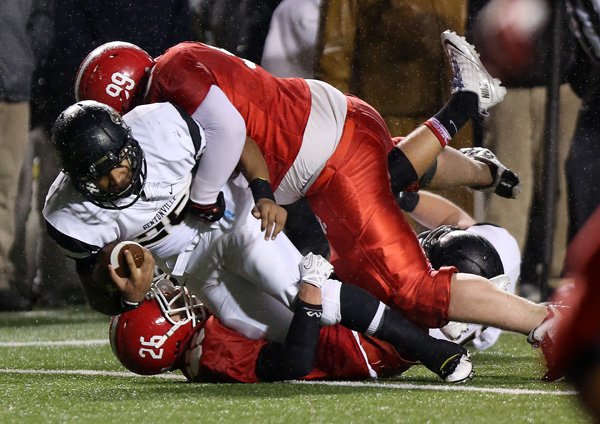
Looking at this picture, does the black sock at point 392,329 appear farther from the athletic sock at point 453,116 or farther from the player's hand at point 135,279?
the athletic sock at point 453,116

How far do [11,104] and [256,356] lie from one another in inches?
103

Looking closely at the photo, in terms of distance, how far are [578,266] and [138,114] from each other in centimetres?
188

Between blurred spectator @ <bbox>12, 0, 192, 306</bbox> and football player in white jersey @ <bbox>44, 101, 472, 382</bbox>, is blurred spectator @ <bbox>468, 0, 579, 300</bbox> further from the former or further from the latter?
football player in white jersey @ <bbox>44, 101, 472, 382</bbox>

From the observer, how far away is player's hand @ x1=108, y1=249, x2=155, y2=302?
271cm

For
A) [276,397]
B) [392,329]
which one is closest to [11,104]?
[392,329]

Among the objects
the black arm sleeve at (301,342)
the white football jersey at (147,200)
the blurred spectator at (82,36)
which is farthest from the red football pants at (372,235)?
the blurred spectator at (82,36)

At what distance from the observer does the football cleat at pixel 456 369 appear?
9.39ft

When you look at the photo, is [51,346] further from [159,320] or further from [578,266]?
[578,266]

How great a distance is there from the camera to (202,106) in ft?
9.52

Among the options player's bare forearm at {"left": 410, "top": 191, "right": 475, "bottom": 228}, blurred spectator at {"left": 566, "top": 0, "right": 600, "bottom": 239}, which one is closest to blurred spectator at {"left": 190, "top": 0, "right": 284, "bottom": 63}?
blurred spectator at {"left": 566, "top": 0, "right": 600, "bottom": 239}

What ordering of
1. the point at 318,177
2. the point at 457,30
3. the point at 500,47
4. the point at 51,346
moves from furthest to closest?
the point at 500,47
the point at 457,30
the point at 51,346
the point at 318,177

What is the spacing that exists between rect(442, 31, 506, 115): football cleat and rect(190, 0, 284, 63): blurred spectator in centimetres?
167

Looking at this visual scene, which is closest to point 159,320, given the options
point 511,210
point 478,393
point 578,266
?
point 478,393

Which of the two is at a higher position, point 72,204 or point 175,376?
point 72,204
